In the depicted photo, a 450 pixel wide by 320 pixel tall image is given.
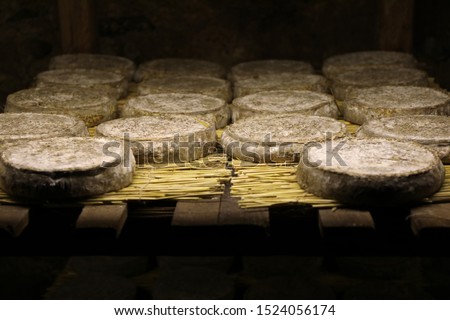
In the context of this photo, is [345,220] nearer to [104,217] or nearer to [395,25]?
[104,217]

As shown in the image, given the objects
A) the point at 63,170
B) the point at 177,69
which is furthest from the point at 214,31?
the point at 63,170

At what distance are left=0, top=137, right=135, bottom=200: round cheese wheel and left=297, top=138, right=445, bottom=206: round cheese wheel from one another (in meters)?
0.61

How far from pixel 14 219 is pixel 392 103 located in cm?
178

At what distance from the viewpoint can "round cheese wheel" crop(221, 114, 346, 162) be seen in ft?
9.10

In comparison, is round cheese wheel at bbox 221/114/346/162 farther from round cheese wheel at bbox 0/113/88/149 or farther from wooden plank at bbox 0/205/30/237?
wooden plank at bbox 0/205/30/237

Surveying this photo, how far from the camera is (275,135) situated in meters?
2.87

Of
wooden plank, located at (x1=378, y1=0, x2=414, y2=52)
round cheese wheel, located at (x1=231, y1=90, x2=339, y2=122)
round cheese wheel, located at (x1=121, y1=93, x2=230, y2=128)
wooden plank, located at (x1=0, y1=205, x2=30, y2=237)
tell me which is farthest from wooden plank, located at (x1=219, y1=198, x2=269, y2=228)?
wooden plank, located at (x1=378, y1=0, x2=414, y2=52)

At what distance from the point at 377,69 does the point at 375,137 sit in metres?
1.36

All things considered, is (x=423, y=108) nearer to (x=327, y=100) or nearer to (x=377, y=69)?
(x=327, y=100)

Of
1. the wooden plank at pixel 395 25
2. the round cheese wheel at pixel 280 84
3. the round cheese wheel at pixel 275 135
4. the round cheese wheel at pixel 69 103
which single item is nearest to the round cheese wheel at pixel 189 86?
the round cheese wheel at pixel 280 84

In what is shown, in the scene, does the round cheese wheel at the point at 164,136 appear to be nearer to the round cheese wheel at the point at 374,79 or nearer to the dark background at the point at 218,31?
the round cheese wheel at the point at 374,79

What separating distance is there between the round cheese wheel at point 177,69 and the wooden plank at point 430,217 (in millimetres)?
2139

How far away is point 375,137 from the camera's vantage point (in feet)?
9.23

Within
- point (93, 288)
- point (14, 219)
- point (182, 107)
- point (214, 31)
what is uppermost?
point (214, 31)
